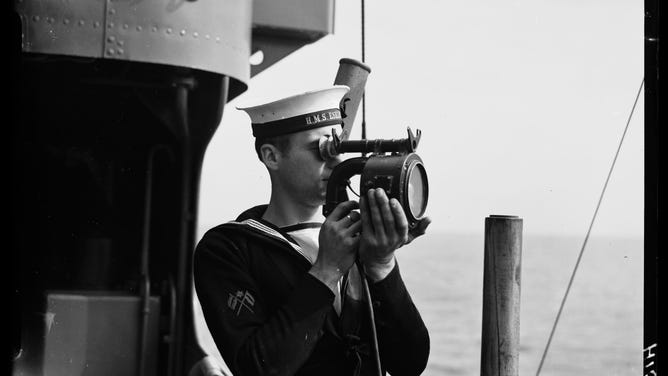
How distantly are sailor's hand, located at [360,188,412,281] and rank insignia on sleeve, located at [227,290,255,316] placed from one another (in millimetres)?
301

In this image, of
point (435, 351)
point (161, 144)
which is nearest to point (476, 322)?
point (435, 351)

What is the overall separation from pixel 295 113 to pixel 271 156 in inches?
5.4

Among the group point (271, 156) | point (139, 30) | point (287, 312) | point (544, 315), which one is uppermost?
point (139, 30)

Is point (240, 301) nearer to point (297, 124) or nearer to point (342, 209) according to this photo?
point (342, 209)

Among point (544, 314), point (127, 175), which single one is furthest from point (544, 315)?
point (127, 175)

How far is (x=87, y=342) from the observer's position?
452 centimetres

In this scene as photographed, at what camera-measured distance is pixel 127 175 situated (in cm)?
531

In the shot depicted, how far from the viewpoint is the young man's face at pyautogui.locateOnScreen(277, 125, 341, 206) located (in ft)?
7.36

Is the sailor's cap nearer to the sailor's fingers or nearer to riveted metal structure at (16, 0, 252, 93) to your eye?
the sailor's fingers

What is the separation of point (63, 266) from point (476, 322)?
2062 inches

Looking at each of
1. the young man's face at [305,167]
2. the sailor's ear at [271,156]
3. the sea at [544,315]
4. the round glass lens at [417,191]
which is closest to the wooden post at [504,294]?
the round glass lens at [417,191]

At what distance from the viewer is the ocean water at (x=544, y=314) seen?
138 feet
